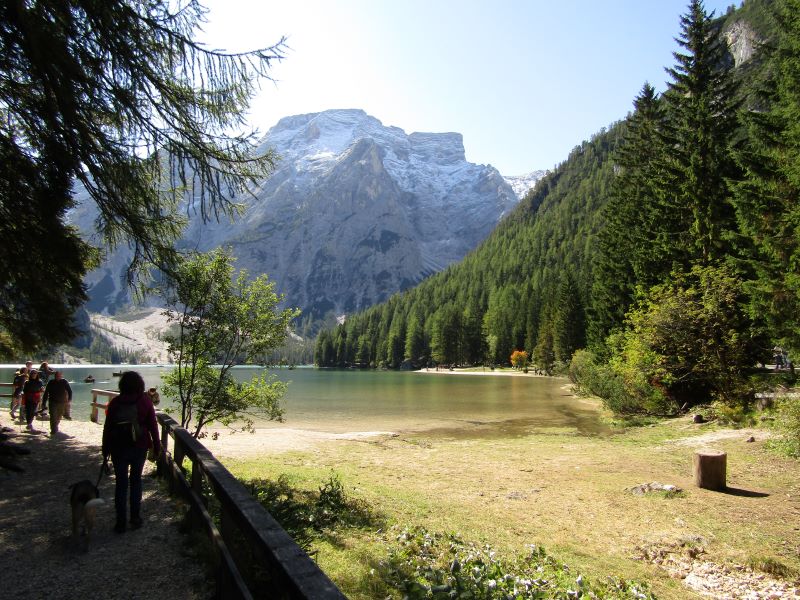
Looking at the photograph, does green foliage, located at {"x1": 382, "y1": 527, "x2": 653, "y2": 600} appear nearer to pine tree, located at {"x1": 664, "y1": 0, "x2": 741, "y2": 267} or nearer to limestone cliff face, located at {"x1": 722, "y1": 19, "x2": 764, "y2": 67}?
pine tree, located at {"x1": 664, "y1": 0, "x2": 741, "y2": 267}

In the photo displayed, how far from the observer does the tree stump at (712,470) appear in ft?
39.4

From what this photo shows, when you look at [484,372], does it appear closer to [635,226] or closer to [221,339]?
[635,226]

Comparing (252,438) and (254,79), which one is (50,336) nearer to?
(254,79)

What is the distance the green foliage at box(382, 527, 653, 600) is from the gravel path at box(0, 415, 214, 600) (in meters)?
2.65

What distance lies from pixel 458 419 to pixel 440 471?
1749 centimetres

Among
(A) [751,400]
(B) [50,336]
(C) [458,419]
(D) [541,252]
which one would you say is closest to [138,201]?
(B) [50,336]

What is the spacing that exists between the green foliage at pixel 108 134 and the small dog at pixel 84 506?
383cm

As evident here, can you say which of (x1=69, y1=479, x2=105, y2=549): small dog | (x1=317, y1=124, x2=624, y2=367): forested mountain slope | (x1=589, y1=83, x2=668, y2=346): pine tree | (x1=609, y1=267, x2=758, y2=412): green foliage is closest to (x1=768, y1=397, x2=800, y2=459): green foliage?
(x1=609, y1=267, x2=758, y2=412): green foliage

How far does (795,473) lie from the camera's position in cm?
1279

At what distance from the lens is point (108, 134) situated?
737cm

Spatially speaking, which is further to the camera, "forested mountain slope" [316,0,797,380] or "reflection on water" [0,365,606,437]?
"reflection on water" [0,365,606,437]

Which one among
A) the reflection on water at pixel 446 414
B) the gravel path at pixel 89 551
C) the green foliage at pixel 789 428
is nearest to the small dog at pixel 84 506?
the gravel path at pixel 89 551

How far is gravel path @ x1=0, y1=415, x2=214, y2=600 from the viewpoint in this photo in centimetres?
482

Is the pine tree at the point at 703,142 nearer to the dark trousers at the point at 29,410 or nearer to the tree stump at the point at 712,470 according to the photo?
the tree stump at the point at 712,470
